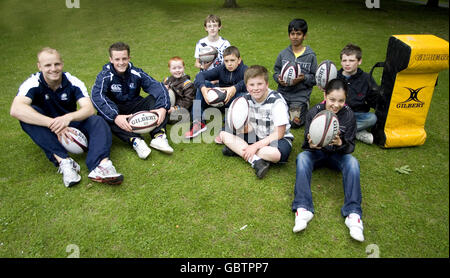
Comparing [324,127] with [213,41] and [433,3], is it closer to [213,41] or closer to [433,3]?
[213,41]

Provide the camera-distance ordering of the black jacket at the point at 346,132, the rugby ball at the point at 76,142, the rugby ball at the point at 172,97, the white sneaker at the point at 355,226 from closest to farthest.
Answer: the white sneaker at the point at 355,226
the black jacket at the point at 346,132
the rugby ball at the point at 76,142
the rugby ball at the point at 172,97

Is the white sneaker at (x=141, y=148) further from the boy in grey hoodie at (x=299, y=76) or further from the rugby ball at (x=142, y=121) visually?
the boy in grey hoodie at (x=299, y=76)

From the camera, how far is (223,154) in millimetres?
3691

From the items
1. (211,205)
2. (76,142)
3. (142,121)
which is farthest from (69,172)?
(211,205)

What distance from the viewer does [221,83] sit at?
442cm

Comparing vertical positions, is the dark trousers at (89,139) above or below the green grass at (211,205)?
above

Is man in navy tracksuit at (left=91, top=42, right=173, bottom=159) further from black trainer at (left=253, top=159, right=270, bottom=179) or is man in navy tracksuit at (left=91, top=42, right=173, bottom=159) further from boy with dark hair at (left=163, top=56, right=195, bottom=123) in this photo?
black trainer at (left=253, top=159, right=270, bottom=179)

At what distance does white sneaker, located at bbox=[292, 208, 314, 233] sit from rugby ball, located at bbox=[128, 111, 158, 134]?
6.85 ft

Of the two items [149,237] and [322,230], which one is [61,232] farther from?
[322,230]

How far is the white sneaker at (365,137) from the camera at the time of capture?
3807 mm

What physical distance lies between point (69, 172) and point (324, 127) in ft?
8.71

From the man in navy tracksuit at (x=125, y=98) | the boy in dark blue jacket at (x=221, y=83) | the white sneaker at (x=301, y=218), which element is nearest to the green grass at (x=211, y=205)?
the white sneaker at (x=301, y=218)

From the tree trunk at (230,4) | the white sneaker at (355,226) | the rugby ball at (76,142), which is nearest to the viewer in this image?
the white sneaker at (355,226)

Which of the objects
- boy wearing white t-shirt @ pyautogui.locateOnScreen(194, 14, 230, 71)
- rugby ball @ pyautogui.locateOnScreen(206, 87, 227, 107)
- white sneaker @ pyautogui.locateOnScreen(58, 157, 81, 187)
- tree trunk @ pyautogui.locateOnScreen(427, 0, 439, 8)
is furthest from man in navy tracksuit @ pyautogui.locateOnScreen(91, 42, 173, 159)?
tree trunk @ pyautogui.locateOnScreen(427, 0, 439, 8)
